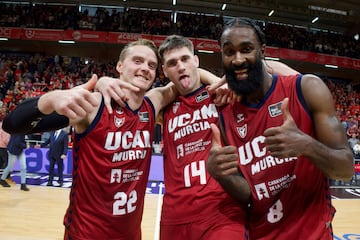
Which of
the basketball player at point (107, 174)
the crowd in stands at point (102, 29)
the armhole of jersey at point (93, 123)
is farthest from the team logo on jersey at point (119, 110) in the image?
the crowd in stands at point (102, 29)

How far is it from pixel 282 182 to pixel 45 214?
15.5 ft

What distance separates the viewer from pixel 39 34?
16547mm

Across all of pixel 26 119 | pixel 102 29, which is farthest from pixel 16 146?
pixel 102 29

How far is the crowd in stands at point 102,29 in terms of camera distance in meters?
16.1

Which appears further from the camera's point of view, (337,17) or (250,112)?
(337,17)

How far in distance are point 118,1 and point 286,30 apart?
401 inches

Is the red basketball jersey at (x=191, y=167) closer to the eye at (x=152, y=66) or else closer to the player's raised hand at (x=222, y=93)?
the player's raised hand at (x=222, y=93)

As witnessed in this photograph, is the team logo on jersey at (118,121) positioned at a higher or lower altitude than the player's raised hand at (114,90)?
lower

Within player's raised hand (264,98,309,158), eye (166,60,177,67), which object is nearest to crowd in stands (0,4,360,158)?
eye (166,60,177,67)

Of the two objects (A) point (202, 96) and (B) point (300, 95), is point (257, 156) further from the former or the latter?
(A) point (202, 96)

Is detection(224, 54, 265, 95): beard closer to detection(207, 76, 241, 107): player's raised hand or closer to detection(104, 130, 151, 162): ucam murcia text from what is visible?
detection(207, 76, 241, 107): player's raised hand

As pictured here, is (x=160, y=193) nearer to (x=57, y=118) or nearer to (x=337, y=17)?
(x=57, y=118)

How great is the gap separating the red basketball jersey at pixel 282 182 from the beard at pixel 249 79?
10 cm

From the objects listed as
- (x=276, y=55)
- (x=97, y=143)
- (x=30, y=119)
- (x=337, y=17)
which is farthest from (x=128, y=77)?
(x=337, y=17)
